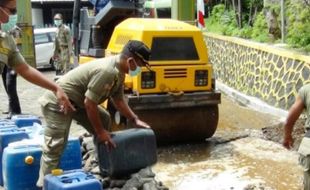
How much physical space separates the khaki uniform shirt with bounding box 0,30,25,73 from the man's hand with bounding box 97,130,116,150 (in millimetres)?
927

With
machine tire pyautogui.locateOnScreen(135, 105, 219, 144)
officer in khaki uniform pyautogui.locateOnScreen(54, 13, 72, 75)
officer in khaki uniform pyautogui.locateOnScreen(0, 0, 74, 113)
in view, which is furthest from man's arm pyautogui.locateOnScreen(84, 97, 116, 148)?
officer in khaki uniform pyautogui.locateOnScreen(54, 13, 72, 75)

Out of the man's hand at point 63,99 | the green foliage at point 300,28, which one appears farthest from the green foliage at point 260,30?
the man's hand at point 63,99

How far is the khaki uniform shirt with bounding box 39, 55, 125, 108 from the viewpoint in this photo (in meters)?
3.98

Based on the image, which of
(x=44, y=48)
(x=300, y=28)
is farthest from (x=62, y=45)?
(x=300, y=28)

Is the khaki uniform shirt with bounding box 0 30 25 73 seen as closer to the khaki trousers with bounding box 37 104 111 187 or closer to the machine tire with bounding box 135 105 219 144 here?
the khaki trousers with bounding box 37 104 111 187

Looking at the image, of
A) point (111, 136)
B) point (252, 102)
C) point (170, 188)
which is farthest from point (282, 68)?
point (111, 136)

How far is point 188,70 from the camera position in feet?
20.5

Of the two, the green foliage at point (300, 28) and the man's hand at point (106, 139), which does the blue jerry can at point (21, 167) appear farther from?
the green foliage at point (300, 28)

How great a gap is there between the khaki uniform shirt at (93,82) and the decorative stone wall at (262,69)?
455 centimetres

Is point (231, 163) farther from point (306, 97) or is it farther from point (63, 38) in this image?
point (63, 38)

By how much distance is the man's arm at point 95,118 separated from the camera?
157 inches

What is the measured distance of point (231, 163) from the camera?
19.2 ft

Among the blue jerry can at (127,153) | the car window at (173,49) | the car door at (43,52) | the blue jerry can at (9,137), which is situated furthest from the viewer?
the car door at (43,52)

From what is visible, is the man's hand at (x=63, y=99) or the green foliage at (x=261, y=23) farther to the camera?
the green foliage at (x=261, y=23)
